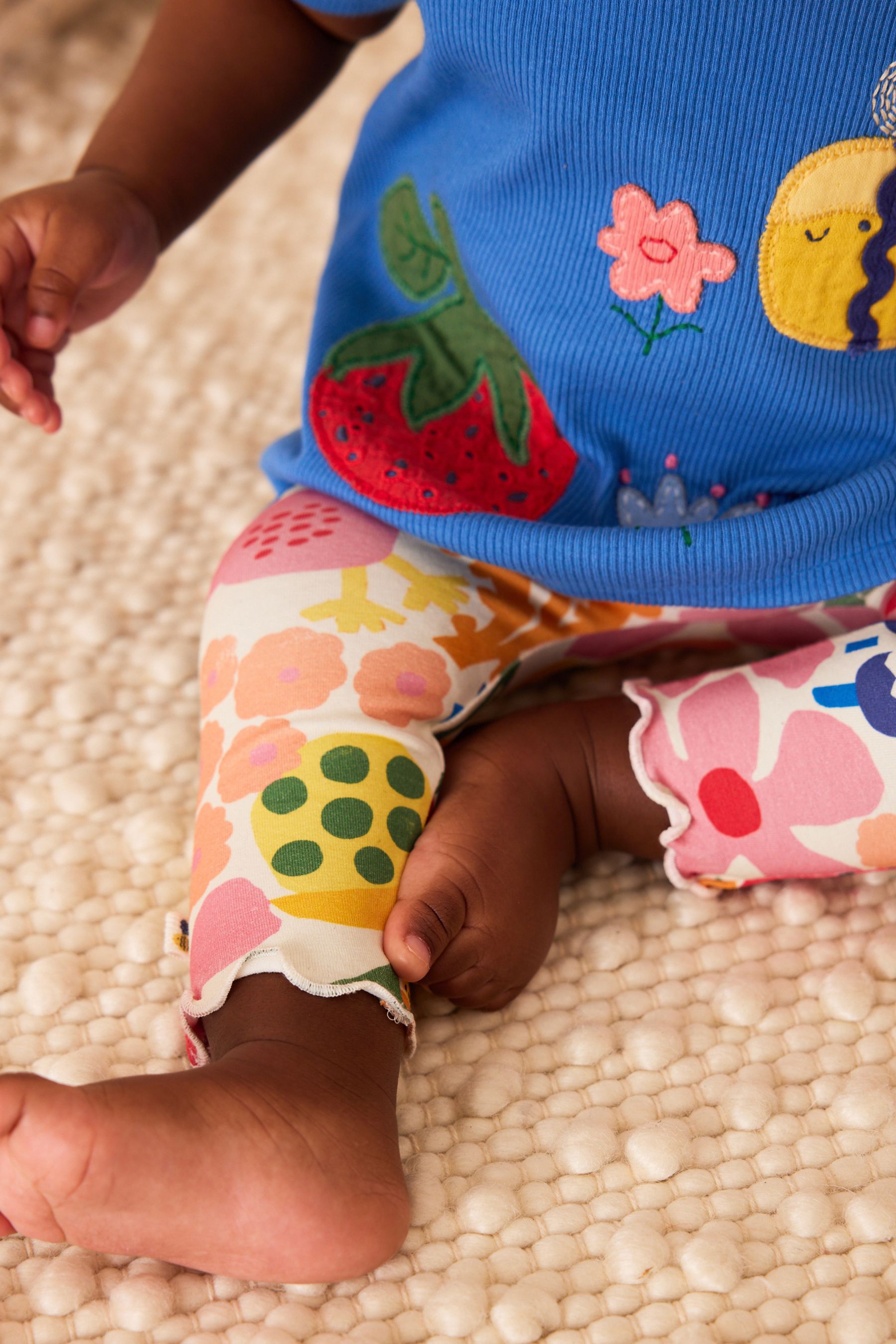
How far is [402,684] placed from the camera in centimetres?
52

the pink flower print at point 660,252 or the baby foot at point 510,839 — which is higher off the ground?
the pink flower print at point 660,252

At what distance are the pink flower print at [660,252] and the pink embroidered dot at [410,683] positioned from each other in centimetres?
19

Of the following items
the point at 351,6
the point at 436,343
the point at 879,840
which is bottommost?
the point at 879,840

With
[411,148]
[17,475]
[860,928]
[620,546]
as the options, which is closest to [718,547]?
[620,546]

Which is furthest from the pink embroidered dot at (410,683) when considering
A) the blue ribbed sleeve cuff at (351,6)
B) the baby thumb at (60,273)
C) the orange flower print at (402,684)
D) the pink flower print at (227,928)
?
the blue ribbed sleeve cuff at (351,6)

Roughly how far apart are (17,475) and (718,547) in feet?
1.38

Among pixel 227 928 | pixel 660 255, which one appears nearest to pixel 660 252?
pixel 660 255

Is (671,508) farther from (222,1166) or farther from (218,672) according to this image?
(222,1166)

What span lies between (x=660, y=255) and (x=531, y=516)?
0.43ft

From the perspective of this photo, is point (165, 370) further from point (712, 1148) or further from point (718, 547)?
point (712, 1148)

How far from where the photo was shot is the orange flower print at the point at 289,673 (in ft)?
1.66

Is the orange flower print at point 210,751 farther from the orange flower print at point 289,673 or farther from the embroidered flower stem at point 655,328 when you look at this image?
the embroidered flower stem at point 655,328

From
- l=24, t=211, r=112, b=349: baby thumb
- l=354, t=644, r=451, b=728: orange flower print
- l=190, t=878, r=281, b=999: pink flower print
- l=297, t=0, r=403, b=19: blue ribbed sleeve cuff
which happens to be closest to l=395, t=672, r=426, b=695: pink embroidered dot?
l=354, t=644, r=451, b=728: orange flower print

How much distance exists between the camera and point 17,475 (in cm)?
73
